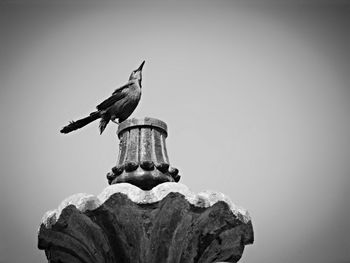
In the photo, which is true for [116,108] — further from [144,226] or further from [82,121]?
[144,226]

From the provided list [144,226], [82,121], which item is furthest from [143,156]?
[82,121]

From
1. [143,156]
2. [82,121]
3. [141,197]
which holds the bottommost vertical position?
[141,197]

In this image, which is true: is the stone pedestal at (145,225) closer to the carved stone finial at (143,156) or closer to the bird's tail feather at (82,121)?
the carved stone finial at (143,156)

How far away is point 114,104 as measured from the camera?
3.96 m

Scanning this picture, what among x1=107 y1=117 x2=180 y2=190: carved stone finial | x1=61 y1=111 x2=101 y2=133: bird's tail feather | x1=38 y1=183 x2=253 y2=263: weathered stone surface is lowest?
x1=38 y1=183 x2=253 y2=263: weathered stone surface

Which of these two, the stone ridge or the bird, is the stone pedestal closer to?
the stone ridge

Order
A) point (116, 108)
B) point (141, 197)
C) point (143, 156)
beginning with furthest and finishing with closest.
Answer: point (116, 108) < point (143, 156) < point (141, 197)

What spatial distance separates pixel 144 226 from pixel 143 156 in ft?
1.91

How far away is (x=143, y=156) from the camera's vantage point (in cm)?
346

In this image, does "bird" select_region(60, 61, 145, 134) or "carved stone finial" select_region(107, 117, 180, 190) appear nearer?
"carved stone finial" select_region(107, 117, 180, 190)

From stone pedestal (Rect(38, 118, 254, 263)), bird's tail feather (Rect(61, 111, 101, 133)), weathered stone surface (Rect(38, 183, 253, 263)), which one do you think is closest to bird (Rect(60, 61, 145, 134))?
bird's tail feather (Rect(61, 111, 101, 133))

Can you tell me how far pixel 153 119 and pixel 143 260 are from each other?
3.09 feet

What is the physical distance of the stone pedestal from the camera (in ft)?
9.49

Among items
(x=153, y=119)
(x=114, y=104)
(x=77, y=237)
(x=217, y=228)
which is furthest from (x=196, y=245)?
(x=114, y=104)
